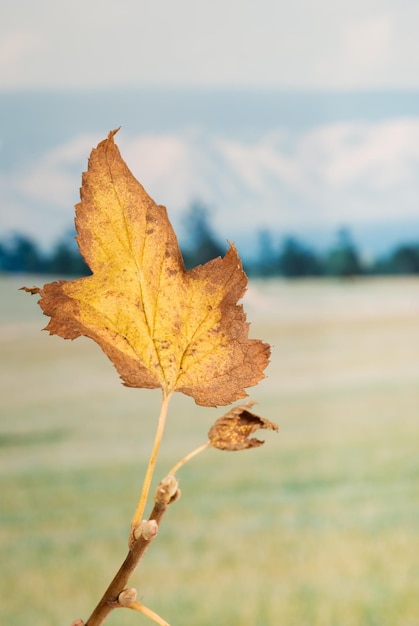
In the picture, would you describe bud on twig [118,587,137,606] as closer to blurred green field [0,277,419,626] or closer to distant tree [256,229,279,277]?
blurred green field [0,277,419,626]

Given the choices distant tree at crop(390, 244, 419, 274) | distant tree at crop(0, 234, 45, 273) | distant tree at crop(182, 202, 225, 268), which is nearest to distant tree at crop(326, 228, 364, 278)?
distant tree at crop(390, 244, 419, 274)

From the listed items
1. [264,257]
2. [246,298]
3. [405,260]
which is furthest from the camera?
[405,260]

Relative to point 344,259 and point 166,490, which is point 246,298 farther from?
point 166,490

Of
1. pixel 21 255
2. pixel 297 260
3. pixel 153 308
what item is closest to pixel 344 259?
pixel 297 260

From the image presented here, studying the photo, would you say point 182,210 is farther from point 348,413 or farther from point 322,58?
point 348,413

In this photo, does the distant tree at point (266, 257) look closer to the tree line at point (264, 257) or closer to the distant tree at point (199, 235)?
the tree line at point (264, 257)

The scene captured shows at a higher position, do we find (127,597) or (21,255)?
(127,597)

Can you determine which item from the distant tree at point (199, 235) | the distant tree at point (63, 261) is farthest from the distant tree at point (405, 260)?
the distant tree at point (63, 261)
